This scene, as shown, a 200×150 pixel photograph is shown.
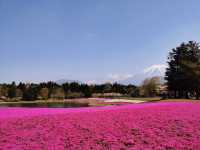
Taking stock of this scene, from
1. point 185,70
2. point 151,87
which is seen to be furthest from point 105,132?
point 151,87

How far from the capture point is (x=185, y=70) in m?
66.0

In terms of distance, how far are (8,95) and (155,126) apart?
116310 millimetres

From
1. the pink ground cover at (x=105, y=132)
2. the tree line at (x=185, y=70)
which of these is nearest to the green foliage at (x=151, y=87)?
the tree line at (x=185, y=70)

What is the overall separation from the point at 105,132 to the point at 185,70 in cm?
5257

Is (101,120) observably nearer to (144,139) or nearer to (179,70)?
(144,139)

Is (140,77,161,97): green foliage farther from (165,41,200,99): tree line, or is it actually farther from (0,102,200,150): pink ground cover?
(0,102,200,150): pink ground cover

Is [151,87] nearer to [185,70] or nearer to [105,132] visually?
[185,70]

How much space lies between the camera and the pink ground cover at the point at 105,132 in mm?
14656

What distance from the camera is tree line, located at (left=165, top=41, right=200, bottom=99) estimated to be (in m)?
65.1

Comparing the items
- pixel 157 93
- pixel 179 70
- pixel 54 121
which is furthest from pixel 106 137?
pixel 157 93

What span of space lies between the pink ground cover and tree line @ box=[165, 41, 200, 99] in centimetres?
4499

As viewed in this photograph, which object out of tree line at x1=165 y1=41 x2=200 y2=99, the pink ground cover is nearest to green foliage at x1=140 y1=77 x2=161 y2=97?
tree line at x1=165 y1=41 x2=200 y2=99

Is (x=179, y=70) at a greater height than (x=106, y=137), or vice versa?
(x=179, y=70)

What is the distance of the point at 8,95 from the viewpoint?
415 feet
